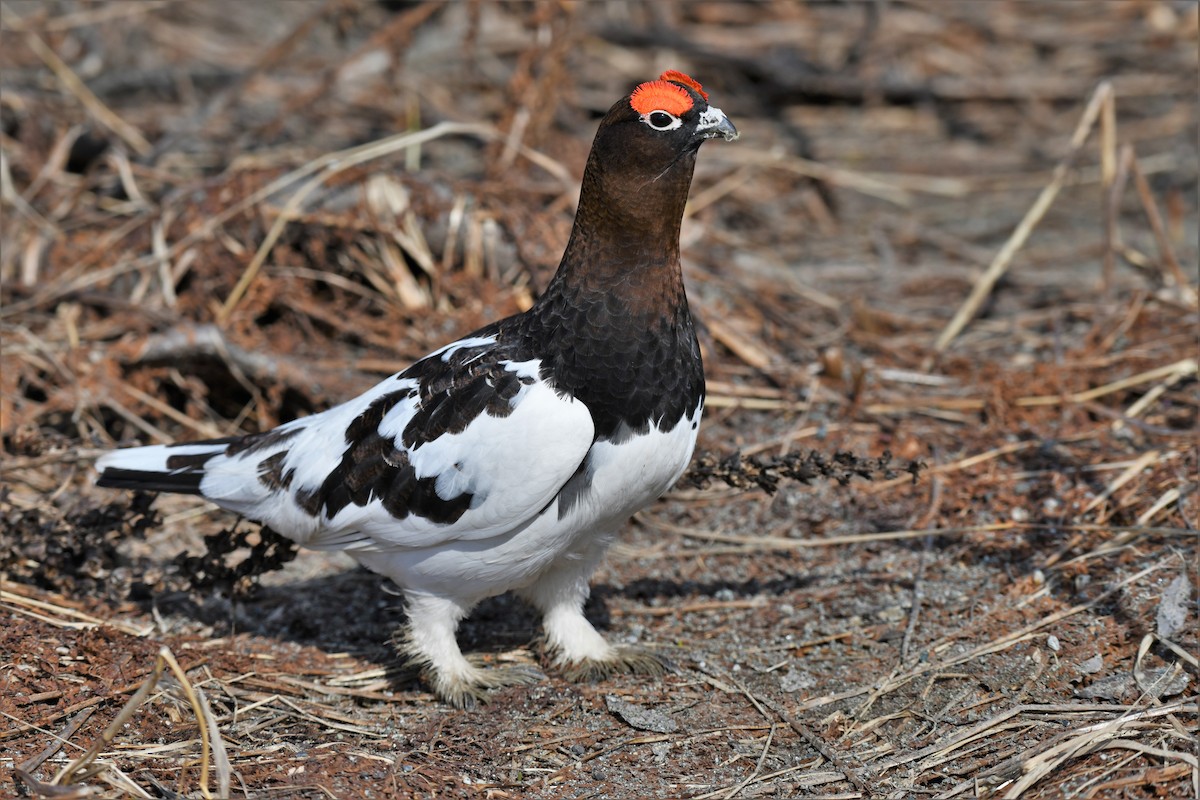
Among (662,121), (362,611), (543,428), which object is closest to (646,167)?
(662,121)

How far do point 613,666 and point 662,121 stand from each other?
180 centimetres

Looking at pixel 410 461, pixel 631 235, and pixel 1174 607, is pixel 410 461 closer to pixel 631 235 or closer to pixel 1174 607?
pixel 631 235

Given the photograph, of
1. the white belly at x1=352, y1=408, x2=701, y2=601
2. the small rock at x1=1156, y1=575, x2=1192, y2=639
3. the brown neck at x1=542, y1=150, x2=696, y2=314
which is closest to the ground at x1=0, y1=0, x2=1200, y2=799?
the small rock at x1=1156, y1=575, x2=1192, y2=639

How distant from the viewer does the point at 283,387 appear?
5.14 meters

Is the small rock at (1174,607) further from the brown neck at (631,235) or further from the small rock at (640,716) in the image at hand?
the brown neck at (631,235)

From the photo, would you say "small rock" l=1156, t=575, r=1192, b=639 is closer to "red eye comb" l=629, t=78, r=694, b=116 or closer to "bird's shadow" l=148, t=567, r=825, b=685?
"bird's shadow" l=148, t=567, r=825, b=685

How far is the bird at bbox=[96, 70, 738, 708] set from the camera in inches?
132

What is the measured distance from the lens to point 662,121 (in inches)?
132

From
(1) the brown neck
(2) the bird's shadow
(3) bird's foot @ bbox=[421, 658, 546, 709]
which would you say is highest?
(1) the brown neck

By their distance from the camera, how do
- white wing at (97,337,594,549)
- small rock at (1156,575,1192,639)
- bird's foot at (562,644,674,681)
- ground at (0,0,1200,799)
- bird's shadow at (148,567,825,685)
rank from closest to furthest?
1. white wing at (97,337,594,549)
2. ground at (0,0,1200,799)
3. small rock at (1156,575,1192,639)
4. bird's foot at (562,644,674,681)
5. bird's shadow at (148,567,825,685)

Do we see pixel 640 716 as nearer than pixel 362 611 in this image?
Yes

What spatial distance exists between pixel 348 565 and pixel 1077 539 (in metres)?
2.79

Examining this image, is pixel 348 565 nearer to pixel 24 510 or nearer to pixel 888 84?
pixel 24 510

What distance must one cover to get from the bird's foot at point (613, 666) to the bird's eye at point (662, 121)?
175 cm
